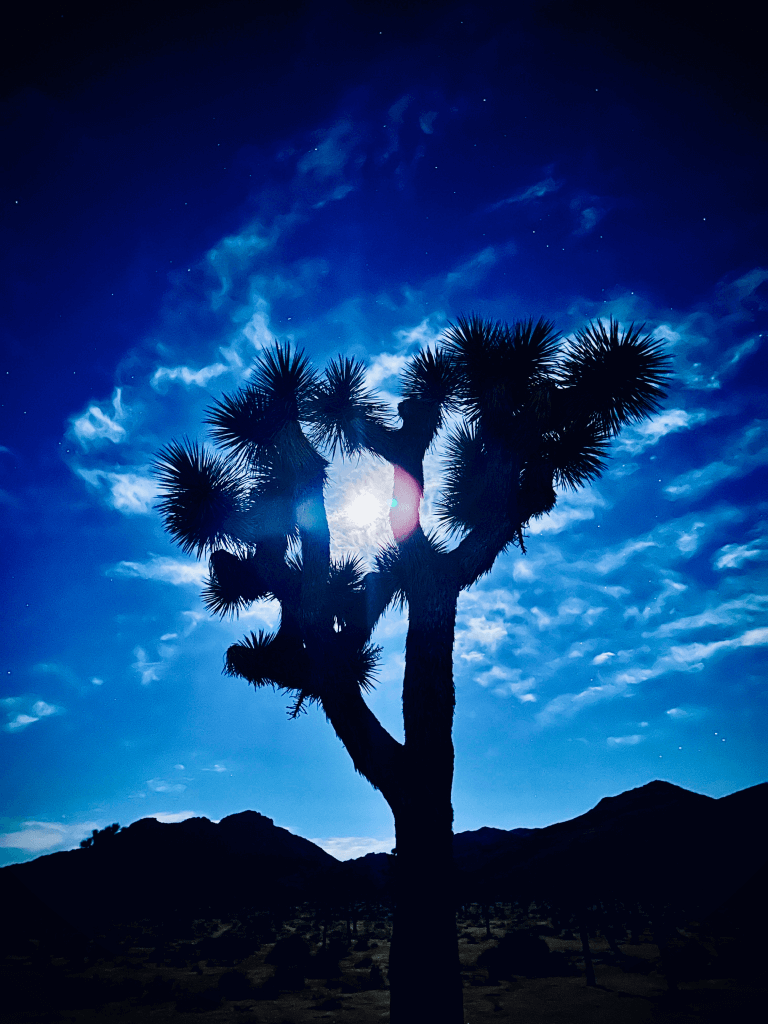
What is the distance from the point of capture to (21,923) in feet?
102

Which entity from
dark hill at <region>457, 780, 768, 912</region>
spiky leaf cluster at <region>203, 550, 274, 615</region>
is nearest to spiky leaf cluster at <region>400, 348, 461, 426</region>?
spiky leaf cluster at <region>203, 550, 274, 615</region>

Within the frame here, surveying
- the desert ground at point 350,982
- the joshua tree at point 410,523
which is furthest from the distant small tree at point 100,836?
the joshua tree at point 410,523

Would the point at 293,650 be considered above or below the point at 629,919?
above

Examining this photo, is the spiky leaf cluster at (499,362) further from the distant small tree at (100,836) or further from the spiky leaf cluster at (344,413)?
the distant small tree at (100,836)

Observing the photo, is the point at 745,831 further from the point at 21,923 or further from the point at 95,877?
the point at 95,877

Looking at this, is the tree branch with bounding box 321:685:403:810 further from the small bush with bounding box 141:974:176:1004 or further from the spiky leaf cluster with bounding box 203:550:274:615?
the small bush with bounding box 141:974:176:1004

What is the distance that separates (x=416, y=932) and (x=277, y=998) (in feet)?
35.7

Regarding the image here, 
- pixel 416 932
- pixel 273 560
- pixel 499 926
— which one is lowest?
pixel 499 926

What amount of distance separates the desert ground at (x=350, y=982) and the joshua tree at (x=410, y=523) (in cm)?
72

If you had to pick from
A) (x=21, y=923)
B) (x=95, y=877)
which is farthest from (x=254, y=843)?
(x=21, y=923)

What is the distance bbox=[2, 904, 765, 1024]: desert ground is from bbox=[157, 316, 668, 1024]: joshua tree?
0.72 metres

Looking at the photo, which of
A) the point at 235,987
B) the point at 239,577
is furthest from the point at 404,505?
the point at 235,987

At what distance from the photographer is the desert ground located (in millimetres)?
10523

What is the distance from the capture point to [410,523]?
24.2 feet
